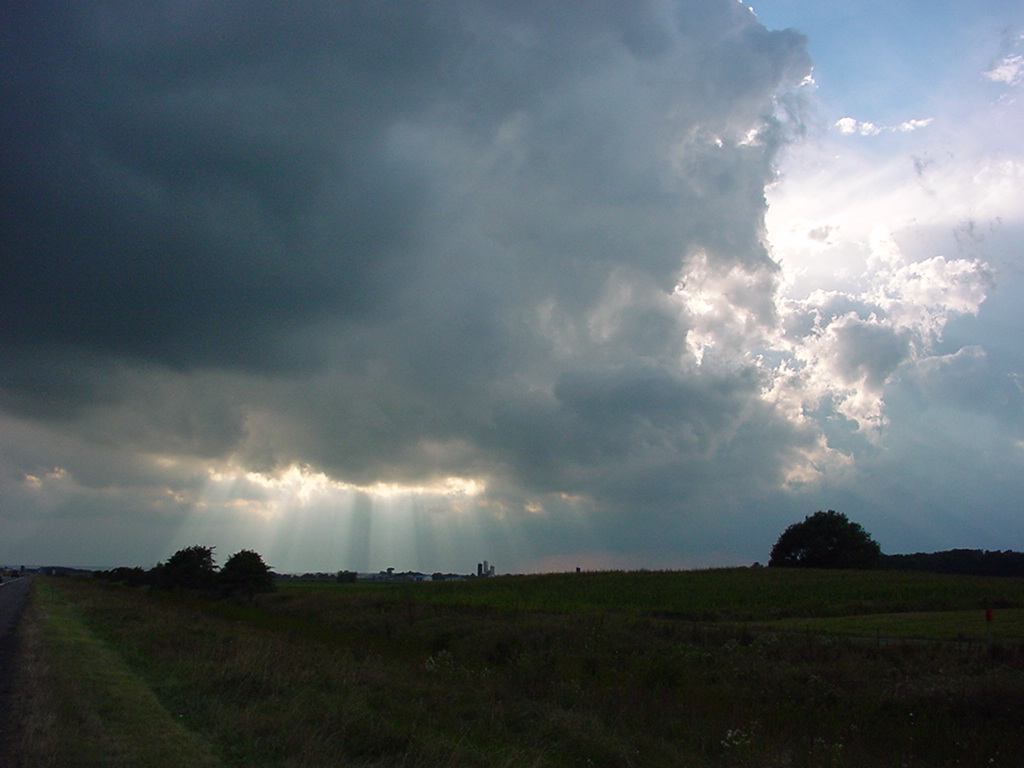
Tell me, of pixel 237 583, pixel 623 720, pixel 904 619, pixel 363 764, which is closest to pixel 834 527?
pixel 904 619

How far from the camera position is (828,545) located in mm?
95438

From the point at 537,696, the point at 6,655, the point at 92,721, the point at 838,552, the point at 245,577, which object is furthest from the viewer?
the point at 838,552

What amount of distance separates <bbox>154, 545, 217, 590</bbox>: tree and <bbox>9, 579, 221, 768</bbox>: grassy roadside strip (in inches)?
2286

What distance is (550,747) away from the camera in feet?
34.5

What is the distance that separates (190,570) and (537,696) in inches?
2627

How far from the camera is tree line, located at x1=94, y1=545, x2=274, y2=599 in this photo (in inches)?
2509

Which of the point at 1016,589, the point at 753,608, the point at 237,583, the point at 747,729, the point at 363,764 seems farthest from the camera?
the point at 237,583

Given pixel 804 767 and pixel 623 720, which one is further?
pixel 623 720

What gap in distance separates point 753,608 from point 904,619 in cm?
973

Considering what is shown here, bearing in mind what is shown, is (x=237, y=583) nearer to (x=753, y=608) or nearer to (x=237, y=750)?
(x=753, y=608)

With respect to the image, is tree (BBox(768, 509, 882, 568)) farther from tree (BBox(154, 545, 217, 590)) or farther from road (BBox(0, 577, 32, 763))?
road (BBox(0, 577, 32, 763))

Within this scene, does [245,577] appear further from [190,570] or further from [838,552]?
[838,552]

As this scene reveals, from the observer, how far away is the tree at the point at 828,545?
93.5 m

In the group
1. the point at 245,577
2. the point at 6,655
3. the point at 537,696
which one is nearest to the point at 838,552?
the point at 245,577
